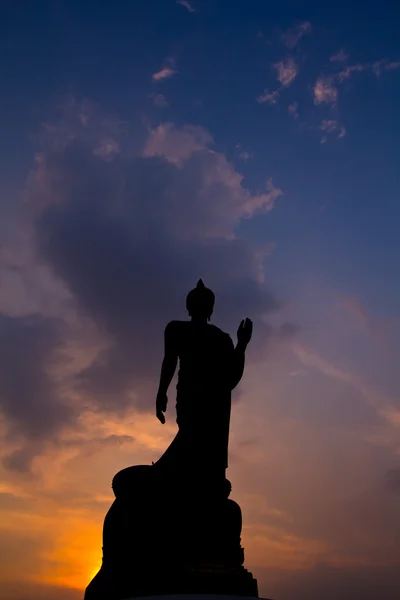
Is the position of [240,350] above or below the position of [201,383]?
above

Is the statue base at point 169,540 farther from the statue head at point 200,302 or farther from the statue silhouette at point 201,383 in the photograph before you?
the statue head at point 200,302

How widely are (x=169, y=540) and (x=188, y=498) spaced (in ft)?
2.25

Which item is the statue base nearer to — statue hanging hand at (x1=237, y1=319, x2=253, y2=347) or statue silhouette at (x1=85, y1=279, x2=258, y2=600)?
statue silhouette at (x1=85, y1=279, x2=258, y2=600)

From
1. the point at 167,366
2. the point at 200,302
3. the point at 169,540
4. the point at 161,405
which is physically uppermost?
the point at 200,302

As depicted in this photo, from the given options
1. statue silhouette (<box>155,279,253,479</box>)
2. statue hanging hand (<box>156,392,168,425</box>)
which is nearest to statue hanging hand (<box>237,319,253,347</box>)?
statue silhouette (<box>155,279,253,479</box>)

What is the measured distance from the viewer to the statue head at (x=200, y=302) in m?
11.0

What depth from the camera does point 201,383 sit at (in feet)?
34.7

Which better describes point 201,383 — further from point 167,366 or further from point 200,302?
point 200,302

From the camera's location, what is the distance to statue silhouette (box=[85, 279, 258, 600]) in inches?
351

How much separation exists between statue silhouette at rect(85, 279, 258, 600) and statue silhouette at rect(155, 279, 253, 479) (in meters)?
0.02

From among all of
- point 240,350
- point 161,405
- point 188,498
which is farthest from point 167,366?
point 188,498

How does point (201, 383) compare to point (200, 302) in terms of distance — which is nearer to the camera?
point (201, 383)

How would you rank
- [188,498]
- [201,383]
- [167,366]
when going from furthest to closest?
[167,366] → [201,383] → [188,498]

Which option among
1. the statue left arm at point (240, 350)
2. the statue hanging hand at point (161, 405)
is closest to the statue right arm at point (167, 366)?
the statue hanging hand at point (161, 405)
